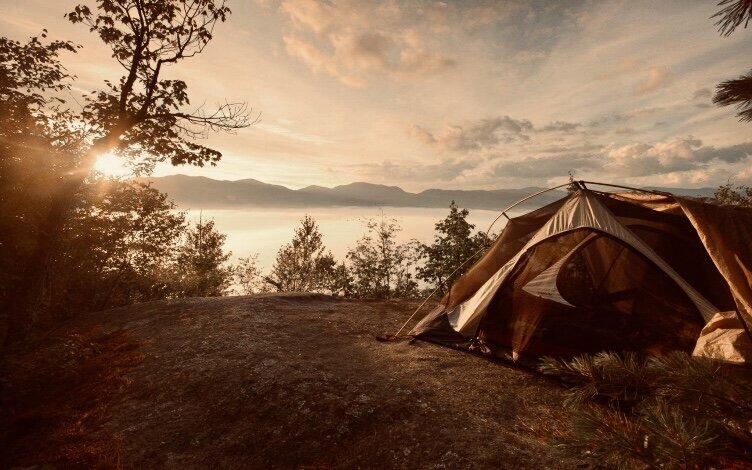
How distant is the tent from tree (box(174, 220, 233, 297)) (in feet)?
85.8

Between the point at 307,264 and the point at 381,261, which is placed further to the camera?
the point at 307,264

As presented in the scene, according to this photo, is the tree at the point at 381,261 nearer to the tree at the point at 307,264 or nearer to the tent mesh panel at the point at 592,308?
the tree at the point at 307,264

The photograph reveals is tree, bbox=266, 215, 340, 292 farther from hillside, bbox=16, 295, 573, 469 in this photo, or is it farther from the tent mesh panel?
the tent mesh panel

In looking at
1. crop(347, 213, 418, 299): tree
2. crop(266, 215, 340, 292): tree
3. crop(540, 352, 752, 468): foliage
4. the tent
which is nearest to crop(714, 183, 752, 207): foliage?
crop(347, 213, 418, 299): tree

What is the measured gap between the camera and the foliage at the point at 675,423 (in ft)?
5.99

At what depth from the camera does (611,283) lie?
21.0ft

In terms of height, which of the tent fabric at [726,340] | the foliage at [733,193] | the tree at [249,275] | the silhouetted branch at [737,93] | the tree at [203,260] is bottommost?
the tree at [249,275]

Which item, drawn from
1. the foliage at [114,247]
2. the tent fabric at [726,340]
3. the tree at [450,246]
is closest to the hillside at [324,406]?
the tent fabric at [726,340]

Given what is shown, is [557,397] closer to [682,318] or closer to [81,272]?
[682,318]

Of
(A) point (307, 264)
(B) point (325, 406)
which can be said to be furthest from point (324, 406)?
(A) point (307, 264)

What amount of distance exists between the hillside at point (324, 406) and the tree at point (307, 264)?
32.9 m

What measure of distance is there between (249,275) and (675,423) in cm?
4478

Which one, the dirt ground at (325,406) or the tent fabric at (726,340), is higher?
the tent fabric at (726,340)

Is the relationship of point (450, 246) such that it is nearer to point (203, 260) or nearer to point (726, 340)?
point (203, 260)
